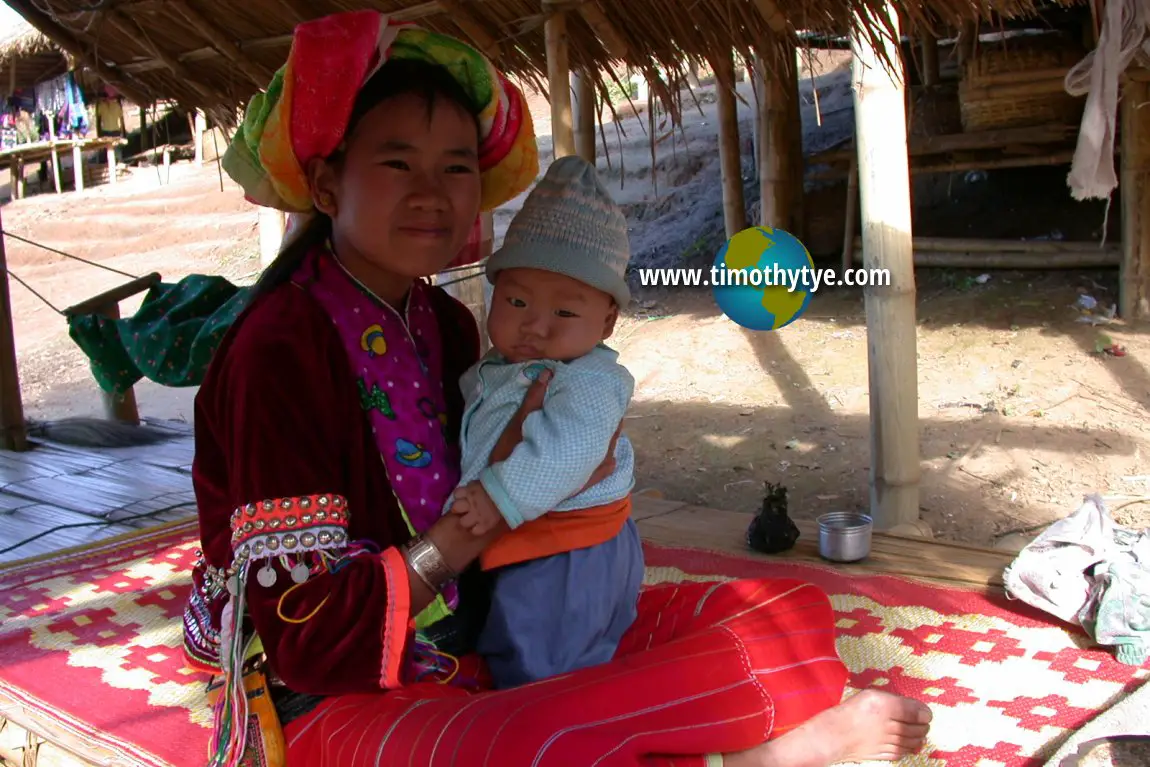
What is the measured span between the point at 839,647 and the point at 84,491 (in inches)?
126

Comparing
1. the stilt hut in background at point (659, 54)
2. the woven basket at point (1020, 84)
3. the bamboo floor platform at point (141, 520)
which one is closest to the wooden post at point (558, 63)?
the stilt hut in background at point (659, 54)

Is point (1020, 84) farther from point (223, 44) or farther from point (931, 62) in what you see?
point (223, 44)

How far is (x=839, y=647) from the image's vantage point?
246cm

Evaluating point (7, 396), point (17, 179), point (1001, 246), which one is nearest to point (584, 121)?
point (7, 396)

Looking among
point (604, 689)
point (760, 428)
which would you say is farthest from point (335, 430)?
point (760, 428)

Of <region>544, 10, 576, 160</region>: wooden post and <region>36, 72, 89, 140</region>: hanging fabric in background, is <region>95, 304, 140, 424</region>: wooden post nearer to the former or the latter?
<region>544, 10, 576, 160</region>: wooden post

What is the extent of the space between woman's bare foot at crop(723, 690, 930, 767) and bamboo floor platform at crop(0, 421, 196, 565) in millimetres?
2758

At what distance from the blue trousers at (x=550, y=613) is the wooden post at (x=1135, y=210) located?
6.00 meters

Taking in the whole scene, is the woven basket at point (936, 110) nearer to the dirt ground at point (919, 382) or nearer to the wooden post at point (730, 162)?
the dirt ground at point (919, 382)

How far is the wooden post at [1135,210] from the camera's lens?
631cm

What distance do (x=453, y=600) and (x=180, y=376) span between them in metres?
2.08

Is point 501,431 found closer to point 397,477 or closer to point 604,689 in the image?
point 397,477

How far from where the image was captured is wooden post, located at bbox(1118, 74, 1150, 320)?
6312mm

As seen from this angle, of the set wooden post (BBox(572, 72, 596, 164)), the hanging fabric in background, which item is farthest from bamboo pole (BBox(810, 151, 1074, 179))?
the hanging fabric in background
